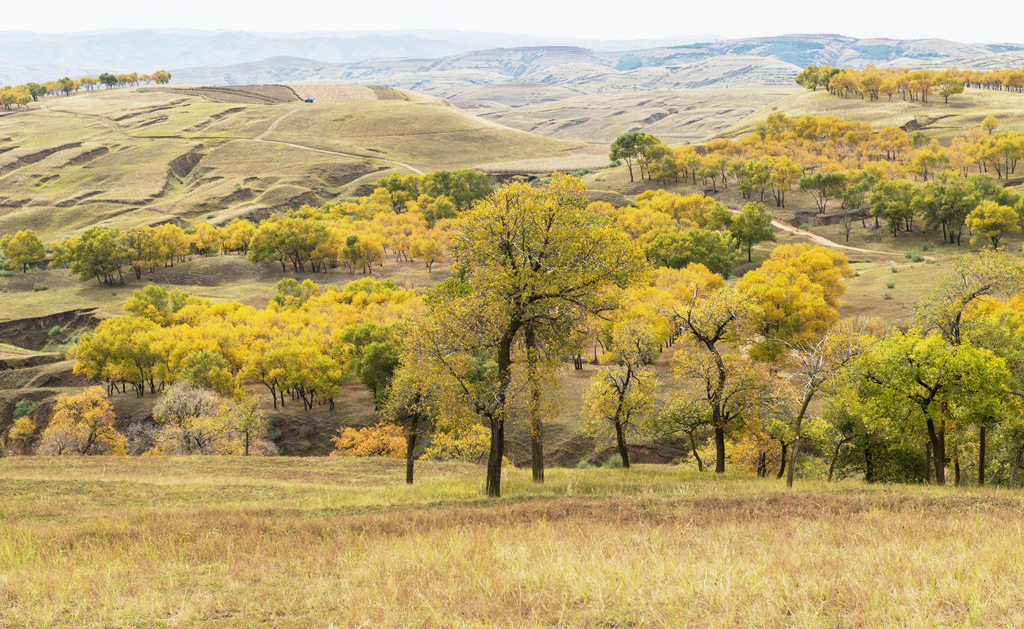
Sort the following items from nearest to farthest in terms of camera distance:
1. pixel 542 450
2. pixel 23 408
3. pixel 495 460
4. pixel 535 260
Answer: pixel 535 260, pixel 495 460, pixel 542 450, pixel 23 408

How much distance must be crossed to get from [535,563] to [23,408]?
8276 centimetres

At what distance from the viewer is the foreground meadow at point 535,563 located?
855cm

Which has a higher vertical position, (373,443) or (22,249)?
(22,249)

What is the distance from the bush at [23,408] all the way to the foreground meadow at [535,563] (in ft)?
208

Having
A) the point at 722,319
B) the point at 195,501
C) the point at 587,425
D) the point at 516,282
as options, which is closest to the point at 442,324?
the point at 516,282

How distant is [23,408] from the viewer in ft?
231

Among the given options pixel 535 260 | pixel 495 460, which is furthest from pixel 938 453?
pixel 535 260

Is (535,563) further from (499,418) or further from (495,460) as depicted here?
(495,460)

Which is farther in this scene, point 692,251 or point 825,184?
point 825,184

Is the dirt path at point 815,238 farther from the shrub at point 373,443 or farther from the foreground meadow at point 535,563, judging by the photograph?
the foreground meadow at point 535,563

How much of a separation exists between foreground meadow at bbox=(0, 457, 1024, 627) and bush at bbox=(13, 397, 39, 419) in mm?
63309

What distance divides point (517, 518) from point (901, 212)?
4980 inches

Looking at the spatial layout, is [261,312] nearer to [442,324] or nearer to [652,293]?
[652,293]

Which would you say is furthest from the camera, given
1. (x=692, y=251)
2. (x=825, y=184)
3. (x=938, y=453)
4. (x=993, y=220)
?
(x=825, y=184)
